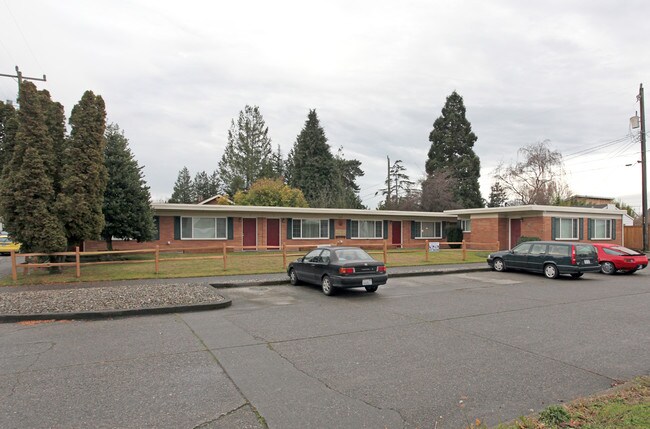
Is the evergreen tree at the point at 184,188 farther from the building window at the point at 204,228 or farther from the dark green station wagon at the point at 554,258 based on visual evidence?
the dark green station wagon at the point at 554,258

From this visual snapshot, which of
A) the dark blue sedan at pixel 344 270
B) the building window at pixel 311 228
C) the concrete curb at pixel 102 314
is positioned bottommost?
the concrete curb at pixel 102 314

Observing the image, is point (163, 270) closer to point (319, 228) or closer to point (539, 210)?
point (319, 228)

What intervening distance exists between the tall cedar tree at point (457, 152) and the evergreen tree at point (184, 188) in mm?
55490

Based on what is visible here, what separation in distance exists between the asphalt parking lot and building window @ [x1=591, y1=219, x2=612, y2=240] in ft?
85.0

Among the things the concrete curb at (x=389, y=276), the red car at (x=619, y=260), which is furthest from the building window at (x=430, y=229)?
the red car at (x=619, y=260)

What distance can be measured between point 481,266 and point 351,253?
10.2 meters

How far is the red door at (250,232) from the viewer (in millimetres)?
28000

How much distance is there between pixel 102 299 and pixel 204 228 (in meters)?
16.7

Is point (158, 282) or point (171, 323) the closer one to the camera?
point (171, 323)

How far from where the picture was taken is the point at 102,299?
33.4 feet

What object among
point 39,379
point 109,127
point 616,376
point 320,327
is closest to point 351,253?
point 320,327

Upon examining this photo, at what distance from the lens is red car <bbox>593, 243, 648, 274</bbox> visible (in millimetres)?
18141

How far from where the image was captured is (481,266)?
65.5 feet

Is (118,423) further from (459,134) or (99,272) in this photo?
(459,134)
